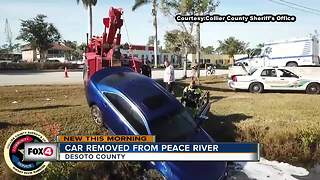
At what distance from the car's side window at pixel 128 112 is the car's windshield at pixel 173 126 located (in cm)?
21

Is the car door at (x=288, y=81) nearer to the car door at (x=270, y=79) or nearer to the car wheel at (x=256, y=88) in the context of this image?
the car door at (x=270, y=79)

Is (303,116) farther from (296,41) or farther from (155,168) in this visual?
(296,41)

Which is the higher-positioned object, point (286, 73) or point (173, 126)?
point (286, 73)

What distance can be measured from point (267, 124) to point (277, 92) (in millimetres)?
8956

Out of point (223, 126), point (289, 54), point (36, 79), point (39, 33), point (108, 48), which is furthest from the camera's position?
point (39, 33)

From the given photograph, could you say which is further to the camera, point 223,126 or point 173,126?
point 223,126

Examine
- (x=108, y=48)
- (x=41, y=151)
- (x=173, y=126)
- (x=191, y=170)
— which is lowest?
(x=191, y=170)

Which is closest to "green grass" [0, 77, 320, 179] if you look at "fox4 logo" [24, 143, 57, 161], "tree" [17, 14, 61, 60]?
"fox4 logo" [24, 143, 57, 161]

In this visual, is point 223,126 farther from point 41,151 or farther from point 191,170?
point 41,151

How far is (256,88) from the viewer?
2162cm

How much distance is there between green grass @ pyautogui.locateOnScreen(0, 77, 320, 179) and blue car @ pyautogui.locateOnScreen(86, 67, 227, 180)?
3.31 feet

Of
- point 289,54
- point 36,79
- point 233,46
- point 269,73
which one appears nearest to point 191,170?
point 269,73

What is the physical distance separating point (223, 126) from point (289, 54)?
63.9 ft

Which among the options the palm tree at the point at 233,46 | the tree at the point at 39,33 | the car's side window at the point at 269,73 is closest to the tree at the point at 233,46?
the palm tree at the point at 233,46
